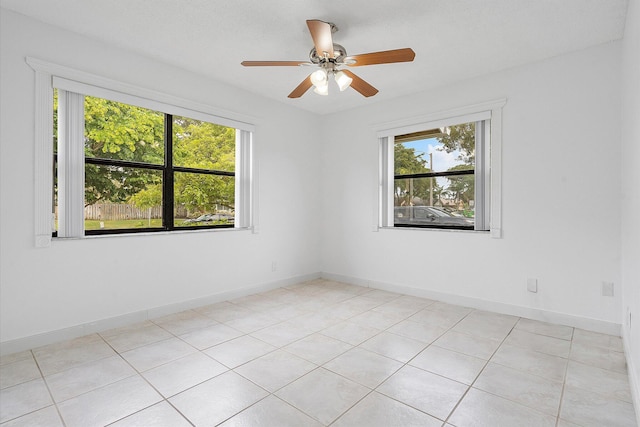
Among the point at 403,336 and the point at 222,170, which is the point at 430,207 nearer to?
the point at 403,336

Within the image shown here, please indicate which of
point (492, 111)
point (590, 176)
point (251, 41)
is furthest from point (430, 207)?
point (251, 41)

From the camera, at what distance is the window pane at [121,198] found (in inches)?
120

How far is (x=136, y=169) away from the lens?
3299 mm

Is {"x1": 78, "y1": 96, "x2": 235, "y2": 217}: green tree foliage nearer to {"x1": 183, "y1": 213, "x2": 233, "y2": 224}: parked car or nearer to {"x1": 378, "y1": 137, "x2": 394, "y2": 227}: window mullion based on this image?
{"x1": 183, "y1": 213, "x2": 233, "y2": 224}: parked car

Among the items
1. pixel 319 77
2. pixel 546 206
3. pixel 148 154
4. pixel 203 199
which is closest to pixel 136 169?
pixel 148 154

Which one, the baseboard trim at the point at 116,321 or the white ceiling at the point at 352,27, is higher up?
the white ceiling at the point at 352,27

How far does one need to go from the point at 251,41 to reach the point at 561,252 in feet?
11.4

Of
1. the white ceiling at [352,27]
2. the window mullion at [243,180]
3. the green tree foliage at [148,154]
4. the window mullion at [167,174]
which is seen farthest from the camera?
the window mullion at [243,180]

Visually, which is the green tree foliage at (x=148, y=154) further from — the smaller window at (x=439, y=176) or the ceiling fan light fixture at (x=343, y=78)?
the smaller window at (x=439, y=176)

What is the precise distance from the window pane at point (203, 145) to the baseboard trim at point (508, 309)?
8.08ft

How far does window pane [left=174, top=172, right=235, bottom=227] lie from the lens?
3664 mm

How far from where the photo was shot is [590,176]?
3018 mm

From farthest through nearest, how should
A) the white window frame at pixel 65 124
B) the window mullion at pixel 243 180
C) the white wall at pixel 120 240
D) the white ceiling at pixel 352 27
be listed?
1. the window mullion at pixel 243 180
2. the white window frame at pixel 65 124
3. the white wall at pixel 120 240
4. the white ceiling at pixel 352 27

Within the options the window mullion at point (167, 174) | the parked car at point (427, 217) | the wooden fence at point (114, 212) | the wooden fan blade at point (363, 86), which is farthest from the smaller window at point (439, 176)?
the wooden fence at point (114, 212)
